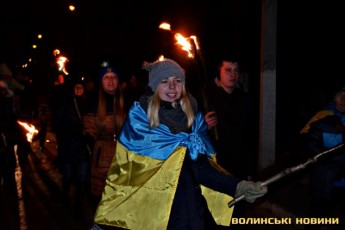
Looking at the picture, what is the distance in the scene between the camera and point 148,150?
3209 mm

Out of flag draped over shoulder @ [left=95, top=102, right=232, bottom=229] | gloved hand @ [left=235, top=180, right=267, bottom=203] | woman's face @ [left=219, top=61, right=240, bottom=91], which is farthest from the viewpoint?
woman's face @ [left=219, top=61, right=240, bottom=91]

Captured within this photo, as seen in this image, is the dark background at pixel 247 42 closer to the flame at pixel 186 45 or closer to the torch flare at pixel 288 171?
the flame at pixel 186 45

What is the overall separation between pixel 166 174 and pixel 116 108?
119 inches

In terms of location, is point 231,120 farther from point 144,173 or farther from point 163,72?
point 144,173

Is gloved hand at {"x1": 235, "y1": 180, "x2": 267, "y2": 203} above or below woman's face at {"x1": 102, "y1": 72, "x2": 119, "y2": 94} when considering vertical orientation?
below

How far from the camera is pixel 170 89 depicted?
11.1 ft

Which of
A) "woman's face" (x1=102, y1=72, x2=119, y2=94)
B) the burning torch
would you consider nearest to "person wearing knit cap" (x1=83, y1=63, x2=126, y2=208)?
"woman's face" (x1=102, y1=72, x2=119, y2=94)

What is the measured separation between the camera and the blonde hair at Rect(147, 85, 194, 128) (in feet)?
10.6

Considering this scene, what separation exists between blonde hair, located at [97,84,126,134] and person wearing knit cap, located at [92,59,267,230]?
101 inches

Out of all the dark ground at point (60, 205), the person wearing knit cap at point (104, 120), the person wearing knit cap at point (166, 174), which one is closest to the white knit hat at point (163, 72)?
the person wearing knit cap at point (166, 174)

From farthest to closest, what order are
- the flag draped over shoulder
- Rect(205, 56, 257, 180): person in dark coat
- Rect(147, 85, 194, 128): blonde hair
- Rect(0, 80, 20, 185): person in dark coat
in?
Rect(0, 80, 20, 185): person in dark coat, Rect(205, 56, 257, 180): person in dark coat, Rect(147, 85, 194, 128): blonde hair, the flag draped over shoulder

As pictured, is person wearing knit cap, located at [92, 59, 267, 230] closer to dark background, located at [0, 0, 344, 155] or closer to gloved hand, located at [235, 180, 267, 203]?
gloved hand, located at [235, 180, 267, 203]

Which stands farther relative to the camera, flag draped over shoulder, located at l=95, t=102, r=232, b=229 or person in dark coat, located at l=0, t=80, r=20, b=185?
person in dark coat, located at l=0, t=80, r=20, b=185

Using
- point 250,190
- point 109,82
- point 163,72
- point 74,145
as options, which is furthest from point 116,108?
point 250,190
